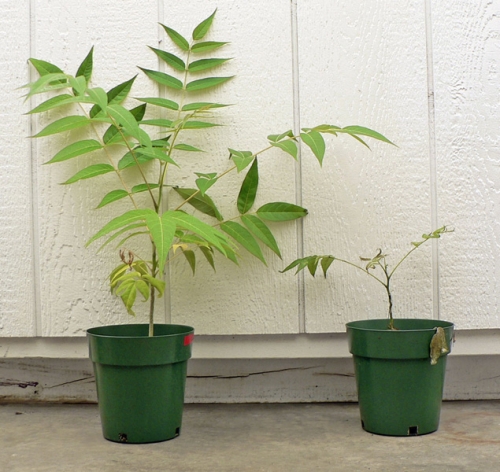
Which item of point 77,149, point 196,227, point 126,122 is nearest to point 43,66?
point 77,149

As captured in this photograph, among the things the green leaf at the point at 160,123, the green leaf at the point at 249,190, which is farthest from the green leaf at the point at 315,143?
the green leaf at the point at 160,123

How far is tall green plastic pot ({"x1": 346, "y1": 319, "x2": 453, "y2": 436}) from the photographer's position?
0.88 meters

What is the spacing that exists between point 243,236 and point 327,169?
0.21 m

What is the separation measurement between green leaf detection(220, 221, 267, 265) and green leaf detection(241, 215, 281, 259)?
1cm

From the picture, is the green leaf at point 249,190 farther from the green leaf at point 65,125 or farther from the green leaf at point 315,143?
the green leaf at point 65,125

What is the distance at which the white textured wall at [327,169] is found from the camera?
1075 mm

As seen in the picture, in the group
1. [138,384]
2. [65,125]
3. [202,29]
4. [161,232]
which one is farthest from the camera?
[202,29]

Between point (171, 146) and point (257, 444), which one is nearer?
point (257, 444)

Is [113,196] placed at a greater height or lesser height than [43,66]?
lesser

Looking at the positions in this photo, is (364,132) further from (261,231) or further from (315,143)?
(261,231)

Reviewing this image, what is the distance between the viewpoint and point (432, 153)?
3.54ft

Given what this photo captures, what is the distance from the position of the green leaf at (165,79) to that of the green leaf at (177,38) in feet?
0.20

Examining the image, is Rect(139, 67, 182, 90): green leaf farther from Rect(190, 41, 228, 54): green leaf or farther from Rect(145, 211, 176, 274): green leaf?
Rect(145, 211, 176, 274): green leaf

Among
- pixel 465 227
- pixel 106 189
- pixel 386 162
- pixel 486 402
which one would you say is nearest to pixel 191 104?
pixel 106 189
